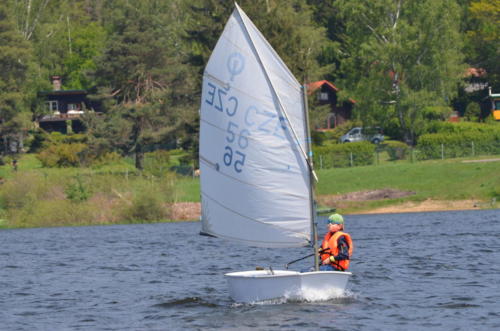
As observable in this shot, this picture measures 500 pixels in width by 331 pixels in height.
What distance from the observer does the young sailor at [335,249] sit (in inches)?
957

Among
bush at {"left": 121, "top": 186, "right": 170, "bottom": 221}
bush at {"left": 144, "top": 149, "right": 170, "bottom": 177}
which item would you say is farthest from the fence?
bush at {"left": 121, "top": 186, "right": 170, "bottom": 221}

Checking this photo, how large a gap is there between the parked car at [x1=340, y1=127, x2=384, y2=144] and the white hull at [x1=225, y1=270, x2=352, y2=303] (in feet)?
228

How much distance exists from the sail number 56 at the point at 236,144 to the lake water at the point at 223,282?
3.62m

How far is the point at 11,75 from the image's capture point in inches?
3844

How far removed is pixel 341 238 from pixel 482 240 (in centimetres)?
1943

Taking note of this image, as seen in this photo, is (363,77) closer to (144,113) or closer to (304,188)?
(144,113)

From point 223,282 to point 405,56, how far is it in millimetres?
60186

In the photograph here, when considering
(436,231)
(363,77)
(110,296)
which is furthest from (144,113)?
(110,296)

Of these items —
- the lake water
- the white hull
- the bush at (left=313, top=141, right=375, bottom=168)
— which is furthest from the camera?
the bush at (left=313, top=141, right=375, bottom=168)

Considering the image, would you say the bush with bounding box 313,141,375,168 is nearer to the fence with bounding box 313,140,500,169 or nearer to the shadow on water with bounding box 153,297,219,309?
the fence with bounding box 313,140,500,169

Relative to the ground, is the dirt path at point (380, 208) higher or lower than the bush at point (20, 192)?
lower

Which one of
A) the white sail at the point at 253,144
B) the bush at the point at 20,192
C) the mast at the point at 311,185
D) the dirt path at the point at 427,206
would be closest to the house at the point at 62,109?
the bush at the point at 20,192

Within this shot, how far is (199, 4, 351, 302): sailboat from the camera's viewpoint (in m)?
23.5

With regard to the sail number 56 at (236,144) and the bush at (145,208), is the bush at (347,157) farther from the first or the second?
the sail number 56 at (236,144)
